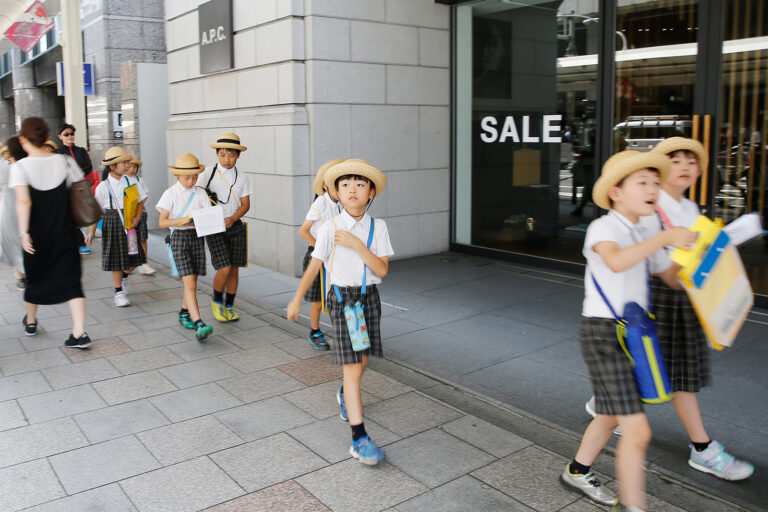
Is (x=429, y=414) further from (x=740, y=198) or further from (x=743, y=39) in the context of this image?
(x=743, y=39)

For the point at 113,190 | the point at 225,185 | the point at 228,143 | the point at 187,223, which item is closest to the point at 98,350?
the point at 187,223

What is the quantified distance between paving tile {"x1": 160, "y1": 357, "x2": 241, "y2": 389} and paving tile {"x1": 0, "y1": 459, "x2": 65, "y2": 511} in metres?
1.32

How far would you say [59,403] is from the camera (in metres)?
4.59

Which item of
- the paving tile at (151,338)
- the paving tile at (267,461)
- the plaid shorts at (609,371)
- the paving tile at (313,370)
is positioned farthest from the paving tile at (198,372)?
the plaid shorts at (609,371)

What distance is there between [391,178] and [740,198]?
4171 millimetres

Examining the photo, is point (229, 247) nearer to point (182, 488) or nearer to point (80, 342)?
point (80, 342)

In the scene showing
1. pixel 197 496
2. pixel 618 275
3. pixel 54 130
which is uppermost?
pixel 54 130

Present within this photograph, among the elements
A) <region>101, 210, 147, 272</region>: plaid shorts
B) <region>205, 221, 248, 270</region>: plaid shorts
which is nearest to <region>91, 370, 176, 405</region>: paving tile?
<region>205, 221, 248, 270</region>: plaid shorts

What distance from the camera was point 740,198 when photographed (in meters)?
6.57

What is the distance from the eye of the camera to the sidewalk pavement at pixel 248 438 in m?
3.34

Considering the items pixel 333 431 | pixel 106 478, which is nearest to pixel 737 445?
pixel 333 431

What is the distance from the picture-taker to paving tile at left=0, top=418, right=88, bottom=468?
3.81 metres

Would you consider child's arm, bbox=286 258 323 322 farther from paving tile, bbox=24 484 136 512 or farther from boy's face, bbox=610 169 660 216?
boy's face, bbox=610 169 660 216

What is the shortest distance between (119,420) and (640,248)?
3319mm
